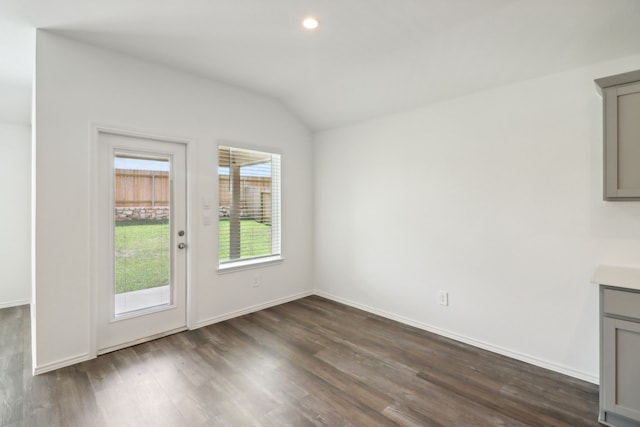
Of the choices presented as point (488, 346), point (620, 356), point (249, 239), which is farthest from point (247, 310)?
point (620, 356)

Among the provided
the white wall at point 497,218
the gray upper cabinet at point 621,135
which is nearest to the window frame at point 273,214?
the white wall at point 497,218

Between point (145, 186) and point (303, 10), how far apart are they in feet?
7.18

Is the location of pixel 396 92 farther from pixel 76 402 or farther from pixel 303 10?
pixel 76 402

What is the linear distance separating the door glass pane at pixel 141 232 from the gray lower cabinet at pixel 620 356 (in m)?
3.62

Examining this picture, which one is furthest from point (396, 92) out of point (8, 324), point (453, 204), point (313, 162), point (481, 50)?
point (8, 324)

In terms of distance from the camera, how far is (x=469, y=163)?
3029 millimetres

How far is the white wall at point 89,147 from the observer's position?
2.49 meters

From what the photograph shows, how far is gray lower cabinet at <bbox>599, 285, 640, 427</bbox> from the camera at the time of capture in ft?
5.92

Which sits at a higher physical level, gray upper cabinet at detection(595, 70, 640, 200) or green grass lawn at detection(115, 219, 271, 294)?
gray upper cabinet at detection(595, 70, 640, 200)

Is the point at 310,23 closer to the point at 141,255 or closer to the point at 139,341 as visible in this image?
the point at 141,255

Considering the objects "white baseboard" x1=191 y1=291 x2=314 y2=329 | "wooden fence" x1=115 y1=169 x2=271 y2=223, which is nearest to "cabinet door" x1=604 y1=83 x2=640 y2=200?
"wooden fence" x1=115 y1=169 x2=271 y2=223

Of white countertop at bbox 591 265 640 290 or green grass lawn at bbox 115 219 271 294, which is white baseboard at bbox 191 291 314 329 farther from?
white countertop at bbox 591 265 640 290

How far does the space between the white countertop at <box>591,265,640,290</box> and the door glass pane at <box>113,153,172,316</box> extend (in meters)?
3.61

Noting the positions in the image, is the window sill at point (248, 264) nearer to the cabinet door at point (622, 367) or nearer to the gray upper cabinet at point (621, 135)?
the cabinet door at point (622, 367)
